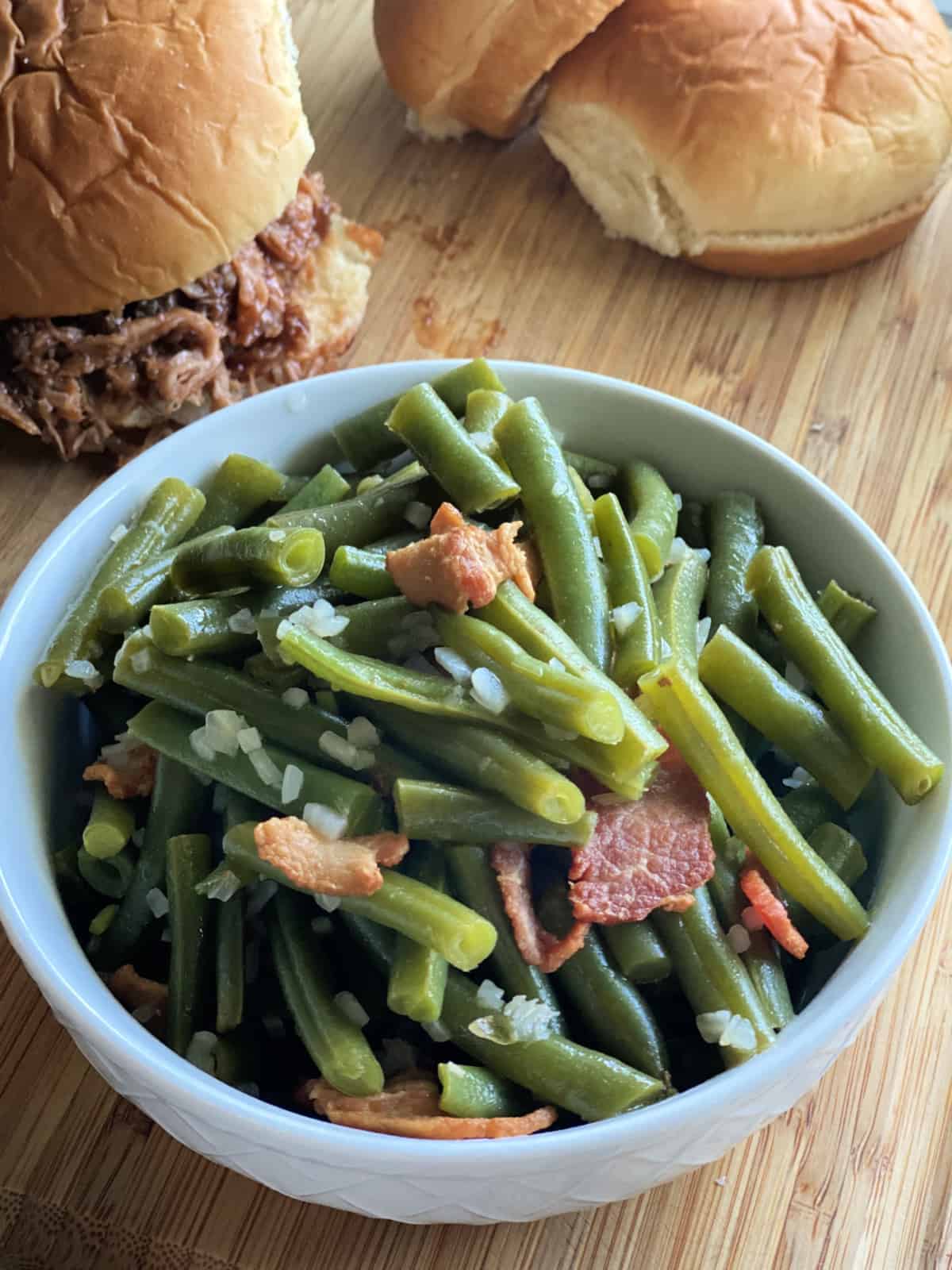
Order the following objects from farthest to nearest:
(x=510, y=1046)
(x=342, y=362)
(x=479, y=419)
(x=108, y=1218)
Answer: (x=342, y=362) < (x=479, y=419) < (x=108, y=1218) < (x=510, y=1046)

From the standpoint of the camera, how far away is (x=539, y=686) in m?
1.42

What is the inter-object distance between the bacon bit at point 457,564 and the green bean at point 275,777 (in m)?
0.25

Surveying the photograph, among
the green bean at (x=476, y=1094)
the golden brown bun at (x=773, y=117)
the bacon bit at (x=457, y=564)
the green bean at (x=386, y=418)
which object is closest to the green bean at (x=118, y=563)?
A: the green bean at (x=386, y=418)

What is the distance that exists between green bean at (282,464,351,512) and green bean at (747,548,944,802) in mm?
597

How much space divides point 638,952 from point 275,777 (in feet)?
1.53

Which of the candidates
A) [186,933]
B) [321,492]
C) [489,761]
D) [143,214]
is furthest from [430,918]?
[143,214]

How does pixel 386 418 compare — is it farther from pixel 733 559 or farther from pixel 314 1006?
pixel 314 1006

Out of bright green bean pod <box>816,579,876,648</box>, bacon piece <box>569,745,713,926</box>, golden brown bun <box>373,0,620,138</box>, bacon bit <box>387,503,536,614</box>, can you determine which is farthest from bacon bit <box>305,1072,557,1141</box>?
golden brown bun <box>373,0,620,138</box>

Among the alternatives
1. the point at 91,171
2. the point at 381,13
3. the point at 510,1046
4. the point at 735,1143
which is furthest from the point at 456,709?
the point at 381,13

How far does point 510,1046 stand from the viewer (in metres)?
1.38

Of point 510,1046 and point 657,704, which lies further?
point 657,704

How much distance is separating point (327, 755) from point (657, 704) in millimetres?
402

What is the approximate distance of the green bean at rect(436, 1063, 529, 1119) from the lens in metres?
1.34

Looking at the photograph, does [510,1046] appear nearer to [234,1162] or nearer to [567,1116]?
[567,1116]
